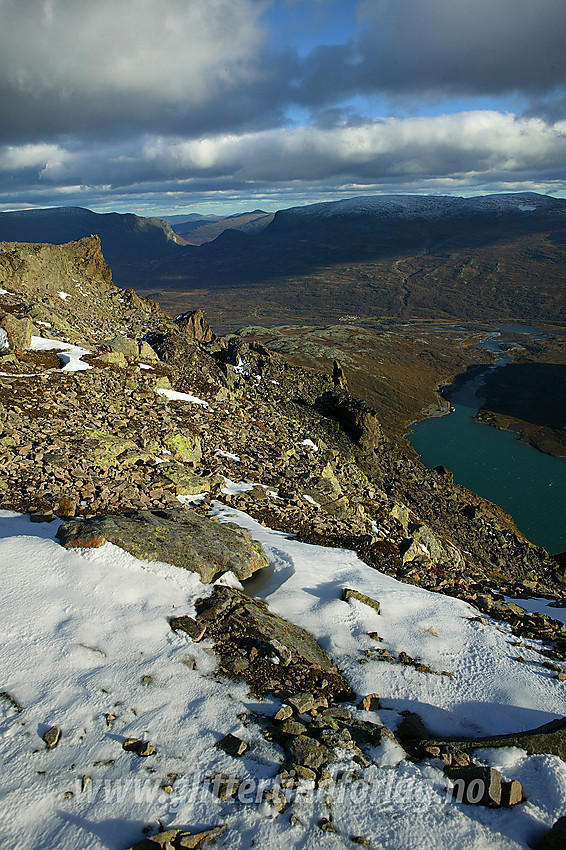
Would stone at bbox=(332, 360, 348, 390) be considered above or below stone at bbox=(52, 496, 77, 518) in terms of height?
below

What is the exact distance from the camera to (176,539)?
36.6ft

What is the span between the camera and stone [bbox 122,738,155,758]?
6.44 meters

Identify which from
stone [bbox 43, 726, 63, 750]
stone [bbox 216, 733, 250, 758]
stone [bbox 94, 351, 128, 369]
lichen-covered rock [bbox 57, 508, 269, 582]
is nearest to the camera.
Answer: stone [bbox 43, 726, 63, 750]

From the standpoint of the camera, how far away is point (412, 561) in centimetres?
1689

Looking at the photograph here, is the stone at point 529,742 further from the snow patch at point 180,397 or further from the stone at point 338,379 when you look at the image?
the stone at point 338,379

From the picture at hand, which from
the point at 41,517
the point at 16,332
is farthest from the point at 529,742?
the point at 16,332

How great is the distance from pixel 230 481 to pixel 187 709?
36.1ft

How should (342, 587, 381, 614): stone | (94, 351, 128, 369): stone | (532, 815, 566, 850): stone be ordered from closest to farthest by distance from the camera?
(532, 815, 566, 850): stone → (342, 587, 381, 614): stone → (94, 351, 128, 369): stone

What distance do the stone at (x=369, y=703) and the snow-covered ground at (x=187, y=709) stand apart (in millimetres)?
166

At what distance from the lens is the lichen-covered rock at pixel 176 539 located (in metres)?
10.3

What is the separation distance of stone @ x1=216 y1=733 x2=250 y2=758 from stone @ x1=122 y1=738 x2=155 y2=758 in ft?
3.06

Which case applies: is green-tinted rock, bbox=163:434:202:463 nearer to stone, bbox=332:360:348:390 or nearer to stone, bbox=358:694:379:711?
stone, bbox=358:694:379:711

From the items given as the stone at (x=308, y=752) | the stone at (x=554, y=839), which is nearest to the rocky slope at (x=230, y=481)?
the stone at (x=308, y=752)

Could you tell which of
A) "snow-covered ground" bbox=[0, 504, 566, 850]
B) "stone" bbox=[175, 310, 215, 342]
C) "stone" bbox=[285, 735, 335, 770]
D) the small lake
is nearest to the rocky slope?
"stone" bbox=[285, 735, 335, 770]
